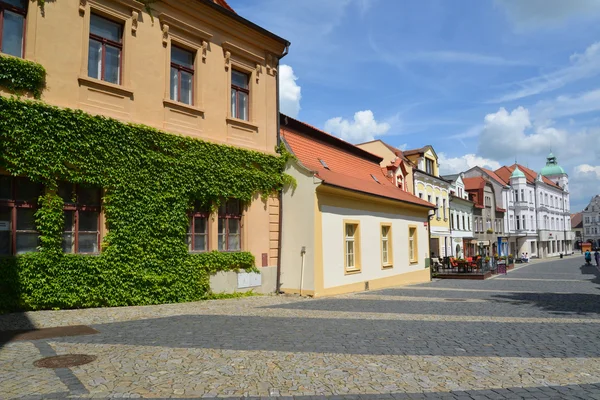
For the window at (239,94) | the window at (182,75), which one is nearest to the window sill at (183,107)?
the window at (182,75)

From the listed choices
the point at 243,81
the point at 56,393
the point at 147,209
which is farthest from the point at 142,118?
the point at 56,393

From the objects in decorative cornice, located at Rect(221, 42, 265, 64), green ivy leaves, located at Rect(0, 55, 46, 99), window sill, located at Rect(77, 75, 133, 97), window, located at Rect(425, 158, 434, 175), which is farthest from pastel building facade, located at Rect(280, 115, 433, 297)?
window, located at Rect(425, 158, 434, 175)

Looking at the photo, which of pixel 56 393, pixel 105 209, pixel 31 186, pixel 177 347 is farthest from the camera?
pixel 105 209

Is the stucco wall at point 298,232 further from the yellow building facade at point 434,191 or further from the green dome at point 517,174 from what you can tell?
the green dome at point 517,174

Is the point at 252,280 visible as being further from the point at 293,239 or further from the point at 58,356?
the point at 58,356

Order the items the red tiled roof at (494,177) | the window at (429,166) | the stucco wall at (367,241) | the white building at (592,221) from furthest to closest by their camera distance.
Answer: the white building at (592,221), the red tiled roof at (494,177), the window at (429,166), the stucco wall at (367,241)

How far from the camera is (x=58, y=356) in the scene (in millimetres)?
6547

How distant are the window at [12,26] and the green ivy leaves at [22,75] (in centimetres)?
41

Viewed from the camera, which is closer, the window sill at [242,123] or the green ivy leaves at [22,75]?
the green ivy leaves at [22,75]

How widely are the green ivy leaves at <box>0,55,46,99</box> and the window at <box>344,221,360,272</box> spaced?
10.9 m

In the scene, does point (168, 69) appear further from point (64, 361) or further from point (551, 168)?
point (551, 168)

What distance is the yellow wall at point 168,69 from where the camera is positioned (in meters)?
11.2

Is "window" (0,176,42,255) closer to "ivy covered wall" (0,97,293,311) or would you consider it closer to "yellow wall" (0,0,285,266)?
"ivy covered wall" (0,97,293,311)

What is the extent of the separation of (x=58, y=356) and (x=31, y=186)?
5.51 m
